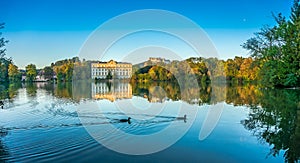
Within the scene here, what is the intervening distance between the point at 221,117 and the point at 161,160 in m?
8.60

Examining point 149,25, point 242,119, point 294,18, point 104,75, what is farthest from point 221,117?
point 104,75

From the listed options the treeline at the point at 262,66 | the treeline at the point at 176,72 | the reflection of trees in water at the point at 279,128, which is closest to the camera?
the reflection of trees in water at the point at 279,128

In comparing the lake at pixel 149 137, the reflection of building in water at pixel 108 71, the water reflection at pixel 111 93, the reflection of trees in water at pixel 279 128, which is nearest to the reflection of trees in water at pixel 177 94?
the water reflection at pixel 111 93

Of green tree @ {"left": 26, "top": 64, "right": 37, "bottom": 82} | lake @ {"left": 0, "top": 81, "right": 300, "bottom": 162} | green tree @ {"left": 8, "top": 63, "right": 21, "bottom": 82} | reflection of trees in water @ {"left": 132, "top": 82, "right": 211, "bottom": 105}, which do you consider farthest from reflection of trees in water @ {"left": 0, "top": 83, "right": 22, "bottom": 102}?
green tree @ {"left": 26, "top": 64, "right": 37, "bottom": 82}

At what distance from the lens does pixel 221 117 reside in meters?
16.0

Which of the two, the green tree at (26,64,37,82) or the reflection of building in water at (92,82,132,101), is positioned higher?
the green tree at (26,64,37,82)

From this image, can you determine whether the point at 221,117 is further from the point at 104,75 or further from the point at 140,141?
the point at 104,75

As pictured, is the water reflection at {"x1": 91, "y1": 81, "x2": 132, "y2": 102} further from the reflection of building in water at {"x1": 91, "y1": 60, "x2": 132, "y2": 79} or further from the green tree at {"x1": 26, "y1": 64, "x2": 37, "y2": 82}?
the green tree at {"x1": 26, "y1": 64, "x2": 37, "y2": 82}

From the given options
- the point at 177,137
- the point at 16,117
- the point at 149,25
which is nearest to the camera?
the point at 177,137

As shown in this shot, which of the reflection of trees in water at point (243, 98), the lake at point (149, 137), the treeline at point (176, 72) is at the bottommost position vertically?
the lake at point (149, 137)

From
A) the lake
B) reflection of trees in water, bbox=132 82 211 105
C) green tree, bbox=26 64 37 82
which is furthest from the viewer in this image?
green tree, bbox=26 64 37 82

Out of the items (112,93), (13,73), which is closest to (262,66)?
(112,93)

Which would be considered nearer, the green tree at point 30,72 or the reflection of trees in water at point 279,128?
the reflection of trees in water at point 279,128

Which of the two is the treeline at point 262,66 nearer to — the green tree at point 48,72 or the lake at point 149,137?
the lake at point 149,137
